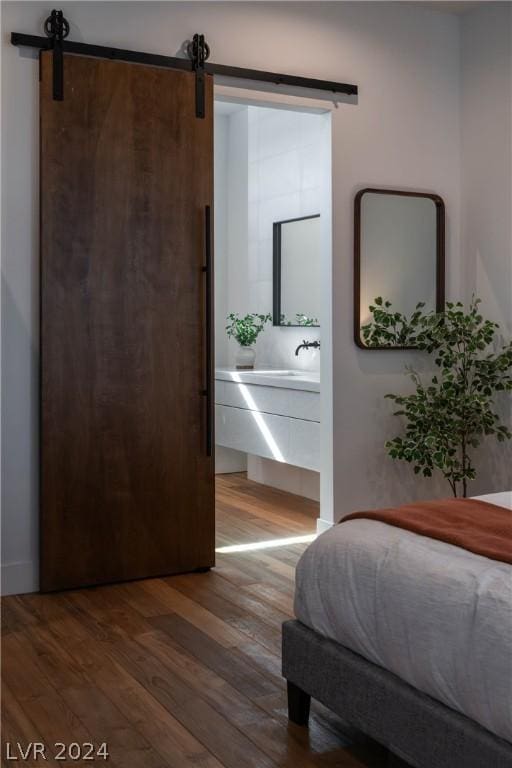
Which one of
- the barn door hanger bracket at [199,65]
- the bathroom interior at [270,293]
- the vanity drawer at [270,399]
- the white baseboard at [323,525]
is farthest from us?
the bathroom interior at [270,293]

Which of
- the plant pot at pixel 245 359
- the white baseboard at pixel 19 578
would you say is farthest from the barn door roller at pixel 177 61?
the plant pot at pixel 245 359

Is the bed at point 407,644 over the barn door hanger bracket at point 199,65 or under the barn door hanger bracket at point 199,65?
under

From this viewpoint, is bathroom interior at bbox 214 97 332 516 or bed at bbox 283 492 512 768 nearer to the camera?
bed at bbox 283 492 512 768

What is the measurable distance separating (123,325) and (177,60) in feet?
4.02

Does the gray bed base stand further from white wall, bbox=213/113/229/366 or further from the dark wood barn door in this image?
white wall, bbox=213/113/229/366

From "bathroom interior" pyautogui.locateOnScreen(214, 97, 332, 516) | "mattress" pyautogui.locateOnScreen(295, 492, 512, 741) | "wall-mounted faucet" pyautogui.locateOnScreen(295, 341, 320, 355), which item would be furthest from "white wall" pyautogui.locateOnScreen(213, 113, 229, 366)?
"mattress" pyautogui.locateOnScreen(295, 492, 512, 741)

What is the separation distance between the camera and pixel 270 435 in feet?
18.2

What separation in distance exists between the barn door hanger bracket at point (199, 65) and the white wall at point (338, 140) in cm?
8

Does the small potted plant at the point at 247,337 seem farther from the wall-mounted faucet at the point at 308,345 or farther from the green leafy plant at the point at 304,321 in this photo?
the wall-mounted faucet at the point at 308,345

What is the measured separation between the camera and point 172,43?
13.3 feet

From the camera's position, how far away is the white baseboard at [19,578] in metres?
3.76

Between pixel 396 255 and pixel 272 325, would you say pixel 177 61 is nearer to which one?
pixel 396 255

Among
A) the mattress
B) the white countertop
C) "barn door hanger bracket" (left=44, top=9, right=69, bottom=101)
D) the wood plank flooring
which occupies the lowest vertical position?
the wood plank flooring

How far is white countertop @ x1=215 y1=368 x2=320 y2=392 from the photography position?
201 inches
